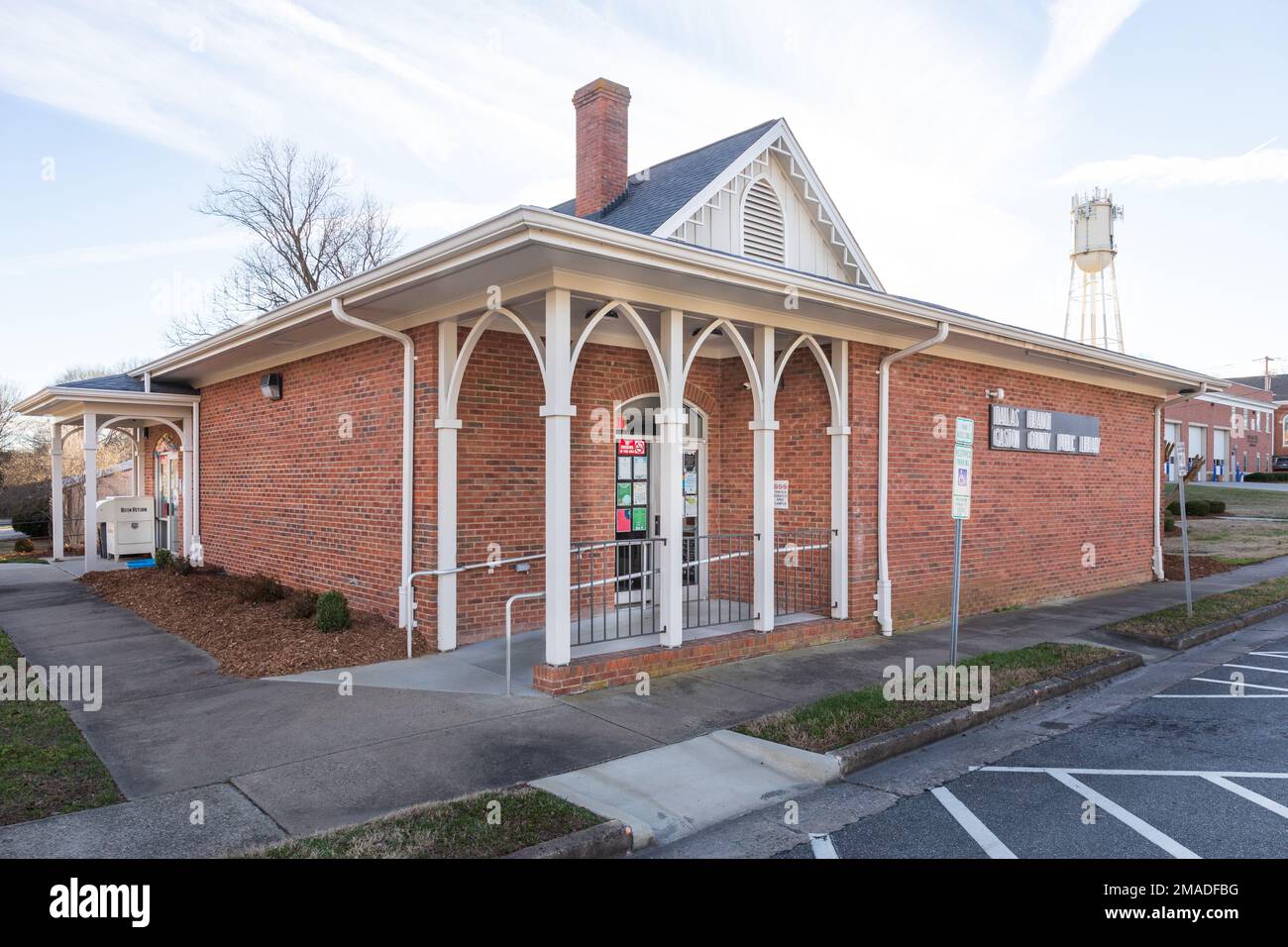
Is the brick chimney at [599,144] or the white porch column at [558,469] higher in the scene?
the brick chimney at [599,144]

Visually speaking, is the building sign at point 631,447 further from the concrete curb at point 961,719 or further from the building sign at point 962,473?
the concrete curb at point 961,719

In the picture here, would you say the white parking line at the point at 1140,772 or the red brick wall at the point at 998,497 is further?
the red brick wall at the point at 998,497

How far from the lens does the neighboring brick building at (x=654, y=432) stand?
7.33 metres

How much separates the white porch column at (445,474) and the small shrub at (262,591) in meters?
3.41

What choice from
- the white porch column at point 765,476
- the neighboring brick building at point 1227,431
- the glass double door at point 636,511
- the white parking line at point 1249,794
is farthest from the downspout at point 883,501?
the neighboring brick building at point 1227,431

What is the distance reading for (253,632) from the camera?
8.91m

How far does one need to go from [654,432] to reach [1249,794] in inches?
268

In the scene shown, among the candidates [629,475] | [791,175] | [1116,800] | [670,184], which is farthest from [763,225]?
[1116,800]

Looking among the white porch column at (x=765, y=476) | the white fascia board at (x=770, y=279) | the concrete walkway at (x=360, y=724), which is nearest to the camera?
the concrete walkway at (x=360, y=724)

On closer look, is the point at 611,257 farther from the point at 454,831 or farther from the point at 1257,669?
the point at 1257,669

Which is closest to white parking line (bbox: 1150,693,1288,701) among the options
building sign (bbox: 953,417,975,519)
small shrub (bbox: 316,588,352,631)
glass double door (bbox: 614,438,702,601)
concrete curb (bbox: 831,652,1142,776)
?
concrete curb (bbox: 831,652,1142,776)
